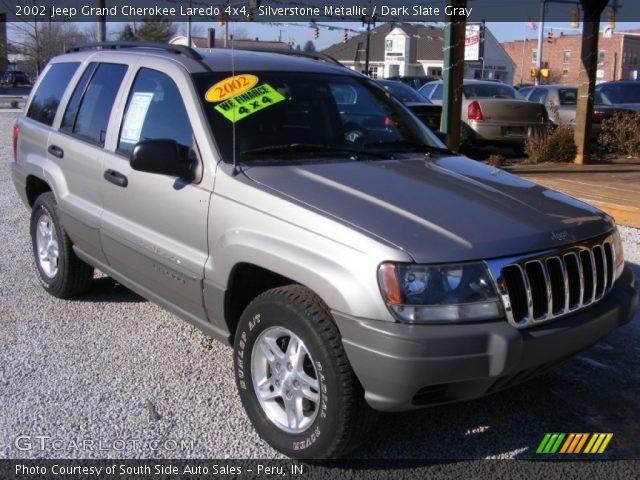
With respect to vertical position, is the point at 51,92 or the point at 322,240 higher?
the point at 51,92

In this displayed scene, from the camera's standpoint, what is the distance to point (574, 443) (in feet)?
11.1

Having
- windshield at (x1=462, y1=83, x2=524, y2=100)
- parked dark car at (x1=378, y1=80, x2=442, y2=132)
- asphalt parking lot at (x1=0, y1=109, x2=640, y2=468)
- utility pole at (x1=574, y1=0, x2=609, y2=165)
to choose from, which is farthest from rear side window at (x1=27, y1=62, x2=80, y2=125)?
windshield at (x1=462, y1=83, x2=524, y2=100)

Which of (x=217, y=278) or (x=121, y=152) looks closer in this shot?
(x=217, y=278)

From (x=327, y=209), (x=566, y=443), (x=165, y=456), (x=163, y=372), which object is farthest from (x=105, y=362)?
(x=566, y=443)

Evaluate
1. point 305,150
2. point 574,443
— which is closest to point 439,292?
point 574,443

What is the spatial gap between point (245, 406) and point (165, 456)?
0.44 m

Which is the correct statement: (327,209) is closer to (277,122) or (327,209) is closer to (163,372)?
(277,122)

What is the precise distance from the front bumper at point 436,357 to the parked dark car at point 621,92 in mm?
14864

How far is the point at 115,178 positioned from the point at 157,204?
1.76 ft

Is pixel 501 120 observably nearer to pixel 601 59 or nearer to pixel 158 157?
pixel 158 157

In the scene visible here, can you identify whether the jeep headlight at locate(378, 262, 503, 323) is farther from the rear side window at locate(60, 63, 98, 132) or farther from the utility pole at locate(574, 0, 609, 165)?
the utility pole at locate(574, 0, 609, 165)

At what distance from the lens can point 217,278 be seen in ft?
11.3

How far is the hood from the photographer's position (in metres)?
2.89

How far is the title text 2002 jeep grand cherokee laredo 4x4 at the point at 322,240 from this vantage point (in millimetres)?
2791
